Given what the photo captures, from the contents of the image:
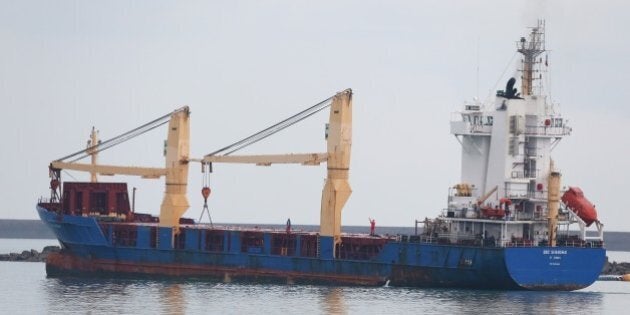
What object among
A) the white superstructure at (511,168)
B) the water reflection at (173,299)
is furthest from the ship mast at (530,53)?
the water reflection at (173,299)

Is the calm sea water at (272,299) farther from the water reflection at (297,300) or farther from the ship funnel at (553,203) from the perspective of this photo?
the ship funnel at (553,203)

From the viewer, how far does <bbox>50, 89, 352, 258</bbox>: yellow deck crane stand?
70.6 m

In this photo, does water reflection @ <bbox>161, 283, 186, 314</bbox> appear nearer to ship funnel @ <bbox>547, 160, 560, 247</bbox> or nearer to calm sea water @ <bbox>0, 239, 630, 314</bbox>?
calm sea water @ <bbox>0, 239, 630, 314</bbox>

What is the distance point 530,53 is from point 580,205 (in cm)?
714

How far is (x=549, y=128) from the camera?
225 ft

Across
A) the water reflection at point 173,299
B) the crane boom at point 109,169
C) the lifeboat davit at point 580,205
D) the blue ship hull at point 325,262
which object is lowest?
the water reflection at point 173,299

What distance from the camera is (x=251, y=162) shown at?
242ft

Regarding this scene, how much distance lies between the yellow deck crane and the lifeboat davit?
32.8ft

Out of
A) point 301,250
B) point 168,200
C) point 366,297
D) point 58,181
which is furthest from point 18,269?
point 366,297

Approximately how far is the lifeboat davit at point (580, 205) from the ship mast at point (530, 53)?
16.0 ft

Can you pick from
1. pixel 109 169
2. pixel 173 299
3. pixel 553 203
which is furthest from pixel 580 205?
pixel 109 169

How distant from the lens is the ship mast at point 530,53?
2712 inches

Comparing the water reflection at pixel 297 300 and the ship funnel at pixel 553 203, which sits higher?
the ship funnel at pixel 553 203

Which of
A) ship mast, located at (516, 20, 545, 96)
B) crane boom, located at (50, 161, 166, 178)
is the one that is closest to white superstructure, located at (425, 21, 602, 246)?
ship mast, located at (516, 20, 545, 96)
